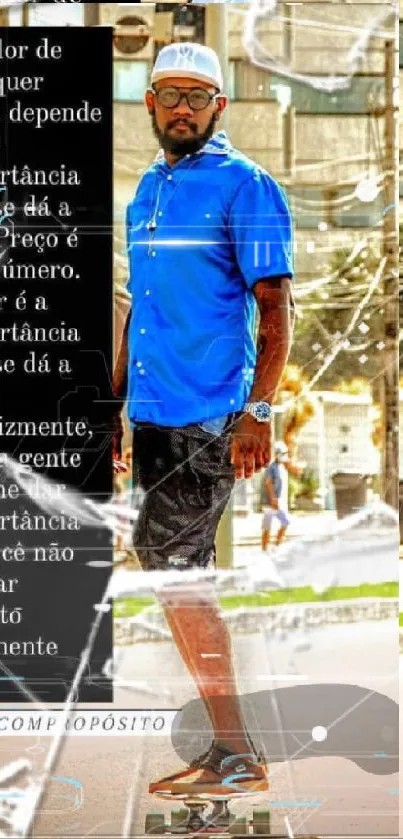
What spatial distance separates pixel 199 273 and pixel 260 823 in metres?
1.37

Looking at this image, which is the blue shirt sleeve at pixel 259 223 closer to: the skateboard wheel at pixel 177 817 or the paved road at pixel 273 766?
the paved road at pixel 273 766

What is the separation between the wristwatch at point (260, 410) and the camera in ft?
14.6

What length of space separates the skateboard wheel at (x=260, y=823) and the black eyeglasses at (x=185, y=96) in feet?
5.74

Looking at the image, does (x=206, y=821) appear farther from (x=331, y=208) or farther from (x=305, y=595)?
(x=331, y=208)

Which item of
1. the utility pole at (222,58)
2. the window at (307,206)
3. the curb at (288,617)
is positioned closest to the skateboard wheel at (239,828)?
the curb at (288,617)

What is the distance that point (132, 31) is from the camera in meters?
4.43

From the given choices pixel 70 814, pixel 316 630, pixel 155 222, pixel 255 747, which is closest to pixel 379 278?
pixel 155 222

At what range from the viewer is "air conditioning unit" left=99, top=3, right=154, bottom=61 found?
4.43 m

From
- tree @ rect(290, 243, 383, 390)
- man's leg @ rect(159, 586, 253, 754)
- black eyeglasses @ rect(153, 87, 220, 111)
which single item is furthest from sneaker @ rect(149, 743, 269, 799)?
black eyeglasses @ rect(153, 87, 220, 111)

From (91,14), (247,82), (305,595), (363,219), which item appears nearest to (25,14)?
(91,14)

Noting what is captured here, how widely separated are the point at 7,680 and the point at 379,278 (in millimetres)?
1348

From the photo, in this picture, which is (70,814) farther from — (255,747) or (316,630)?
(316,630)

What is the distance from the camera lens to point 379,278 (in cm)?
445

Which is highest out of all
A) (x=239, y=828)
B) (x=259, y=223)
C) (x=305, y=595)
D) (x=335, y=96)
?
(x=335, y=96)
